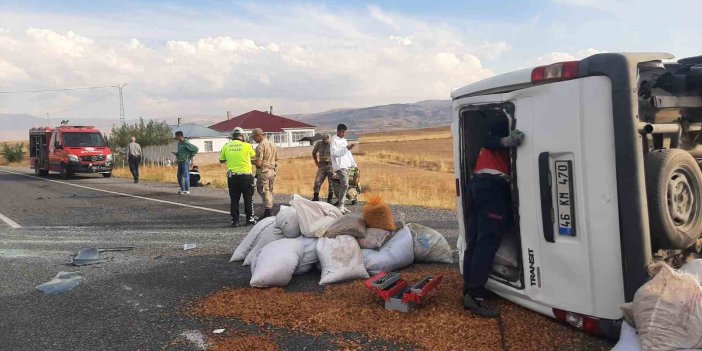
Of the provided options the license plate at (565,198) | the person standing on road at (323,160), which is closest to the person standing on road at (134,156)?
the person standing on road at (323,160)

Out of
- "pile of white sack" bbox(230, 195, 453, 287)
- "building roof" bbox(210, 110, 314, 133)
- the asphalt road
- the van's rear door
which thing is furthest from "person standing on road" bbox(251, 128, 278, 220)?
"building roof" bbox(210, 110, 314, 133)

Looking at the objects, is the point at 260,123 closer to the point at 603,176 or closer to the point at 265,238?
the point at 265,238

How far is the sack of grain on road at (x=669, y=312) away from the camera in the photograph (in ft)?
10.0

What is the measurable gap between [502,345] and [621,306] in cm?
79

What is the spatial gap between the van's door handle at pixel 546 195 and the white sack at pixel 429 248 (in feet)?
7.76

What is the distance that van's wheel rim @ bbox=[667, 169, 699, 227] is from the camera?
3643 mm

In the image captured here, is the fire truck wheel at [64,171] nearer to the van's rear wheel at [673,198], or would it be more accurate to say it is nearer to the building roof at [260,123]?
the van's rear wheel at [673,198]

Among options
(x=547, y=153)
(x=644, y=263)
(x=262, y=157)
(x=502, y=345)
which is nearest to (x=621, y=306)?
(x=644, y=263)

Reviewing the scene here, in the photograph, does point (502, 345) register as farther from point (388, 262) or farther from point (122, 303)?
point (122, 303)

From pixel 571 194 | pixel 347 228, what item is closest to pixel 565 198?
pixel 571 194

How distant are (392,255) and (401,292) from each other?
3.70ft

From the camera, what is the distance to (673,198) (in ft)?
12.0

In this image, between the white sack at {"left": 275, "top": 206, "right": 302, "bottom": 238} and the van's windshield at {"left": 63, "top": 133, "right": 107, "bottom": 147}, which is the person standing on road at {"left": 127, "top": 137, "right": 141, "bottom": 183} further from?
the white sack at {"left": 275, "top": 206, "right": 302, "bottom": 238}

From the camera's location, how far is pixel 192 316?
4820 millimetres
